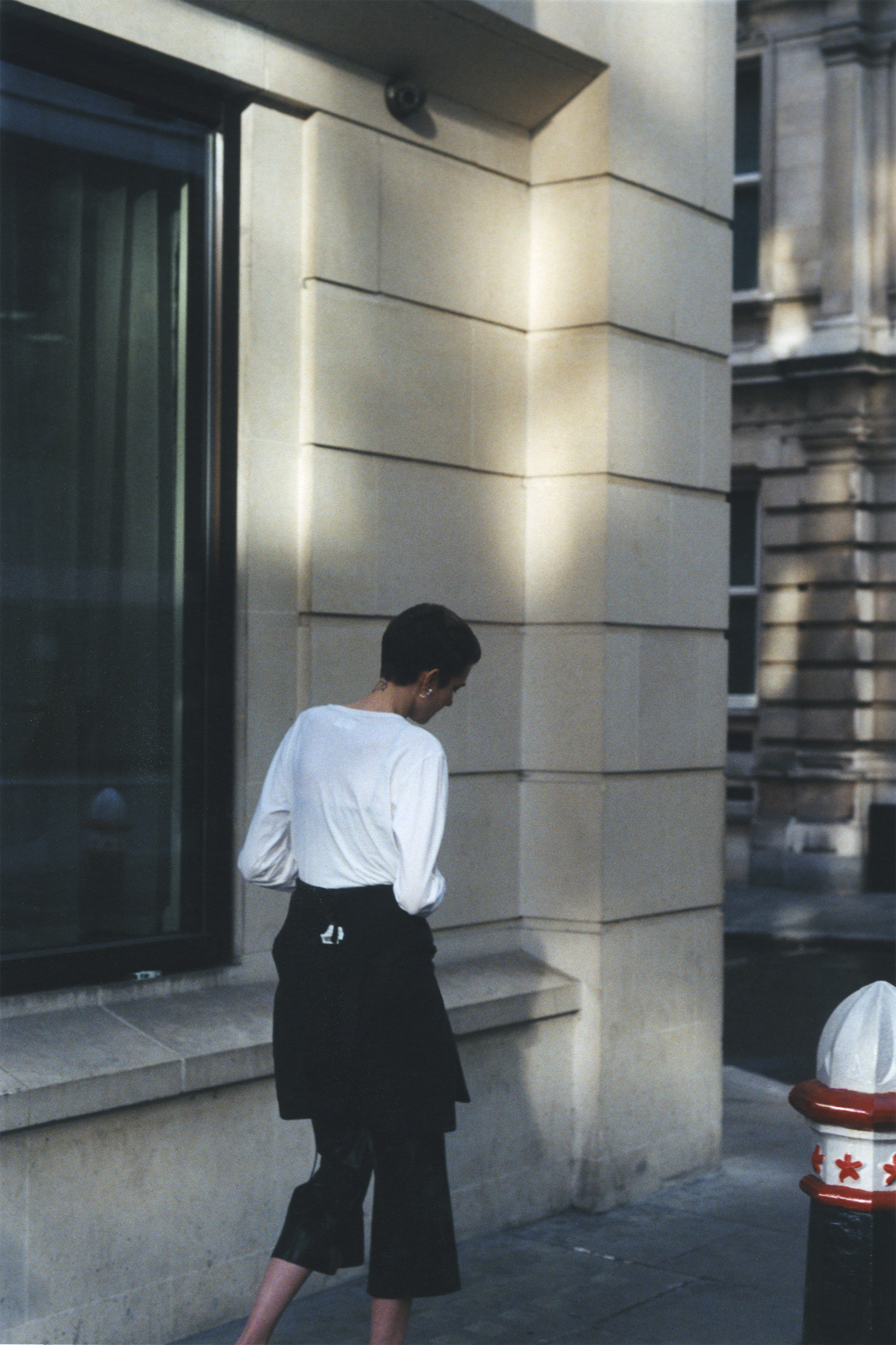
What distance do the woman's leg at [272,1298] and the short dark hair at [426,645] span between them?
1.36 meters

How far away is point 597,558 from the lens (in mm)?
5832

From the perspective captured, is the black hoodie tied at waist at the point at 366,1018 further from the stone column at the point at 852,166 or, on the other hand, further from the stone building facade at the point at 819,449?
the stone column at the point at 852,166

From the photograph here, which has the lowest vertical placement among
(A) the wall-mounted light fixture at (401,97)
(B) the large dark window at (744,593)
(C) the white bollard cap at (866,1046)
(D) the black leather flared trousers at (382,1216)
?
(D) the black leather flared trousers at (382,1216)

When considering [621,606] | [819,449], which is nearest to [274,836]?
[621,606]

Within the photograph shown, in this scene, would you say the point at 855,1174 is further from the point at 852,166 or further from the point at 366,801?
the point at 852,166

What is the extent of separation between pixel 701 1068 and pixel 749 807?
11.8 m

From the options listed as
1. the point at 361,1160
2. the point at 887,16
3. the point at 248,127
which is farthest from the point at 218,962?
the point at 887,16

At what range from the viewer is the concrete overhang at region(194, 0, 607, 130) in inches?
202

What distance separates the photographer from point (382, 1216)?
3746 millimetres

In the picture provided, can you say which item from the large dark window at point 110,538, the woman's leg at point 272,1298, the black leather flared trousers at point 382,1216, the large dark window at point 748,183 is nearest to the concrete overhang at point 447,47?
the large dark window at point 110,538

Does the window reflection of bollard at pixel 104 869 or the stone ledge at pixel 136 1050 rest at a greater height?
the window reflection of bollard at pixel 104 869

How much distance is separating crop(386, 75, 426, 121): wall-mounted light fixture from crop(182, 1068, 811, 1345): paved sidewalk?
381 cm

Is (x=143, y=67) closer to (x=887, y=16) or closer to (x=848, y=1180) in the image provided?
(x=848, y=1180)

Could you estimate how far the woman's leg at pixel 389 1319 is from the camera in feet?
12.2
